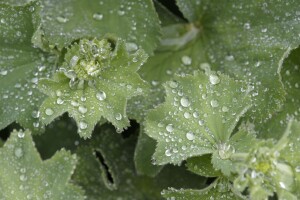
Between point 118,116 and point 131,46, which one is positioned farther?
point 131,46

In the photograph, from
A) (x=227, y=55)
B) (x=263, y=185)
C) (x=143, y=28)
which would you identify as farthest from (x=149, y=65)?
(x=263, y=185)

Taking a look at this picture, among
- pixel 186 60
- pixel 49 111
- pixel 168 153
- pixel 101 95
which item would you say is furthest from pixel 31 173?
pixel 186 60

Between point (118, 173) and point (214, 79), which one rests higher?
point (214, 79)

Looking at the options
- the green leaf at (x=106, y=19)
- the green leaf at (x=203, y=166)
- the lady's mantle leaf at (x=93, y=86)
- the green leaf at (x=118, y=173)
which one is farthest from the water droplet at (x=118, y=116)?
the green leaf at (x=118, y=173)

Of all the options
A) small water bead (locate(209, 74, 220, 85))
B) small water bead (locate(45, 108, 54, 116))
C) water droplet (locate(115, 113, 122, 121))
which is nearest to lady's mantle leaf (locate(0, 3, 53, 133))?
small water bead (locate(45, 108, 54, 116))

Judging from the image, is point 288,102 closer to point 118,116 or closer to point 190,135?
point 190,135

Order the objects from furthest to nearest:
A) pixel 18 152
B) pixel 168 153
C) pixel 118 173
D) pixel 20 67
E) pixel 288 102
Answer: pixel 118 173, pixel 288 102, pixel 20 67, pixel 18 152, pixel 168 153

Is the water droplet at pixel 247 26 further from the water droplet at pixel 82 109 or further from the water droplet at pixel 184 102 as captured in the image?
the water droplet at pixel 82 109
